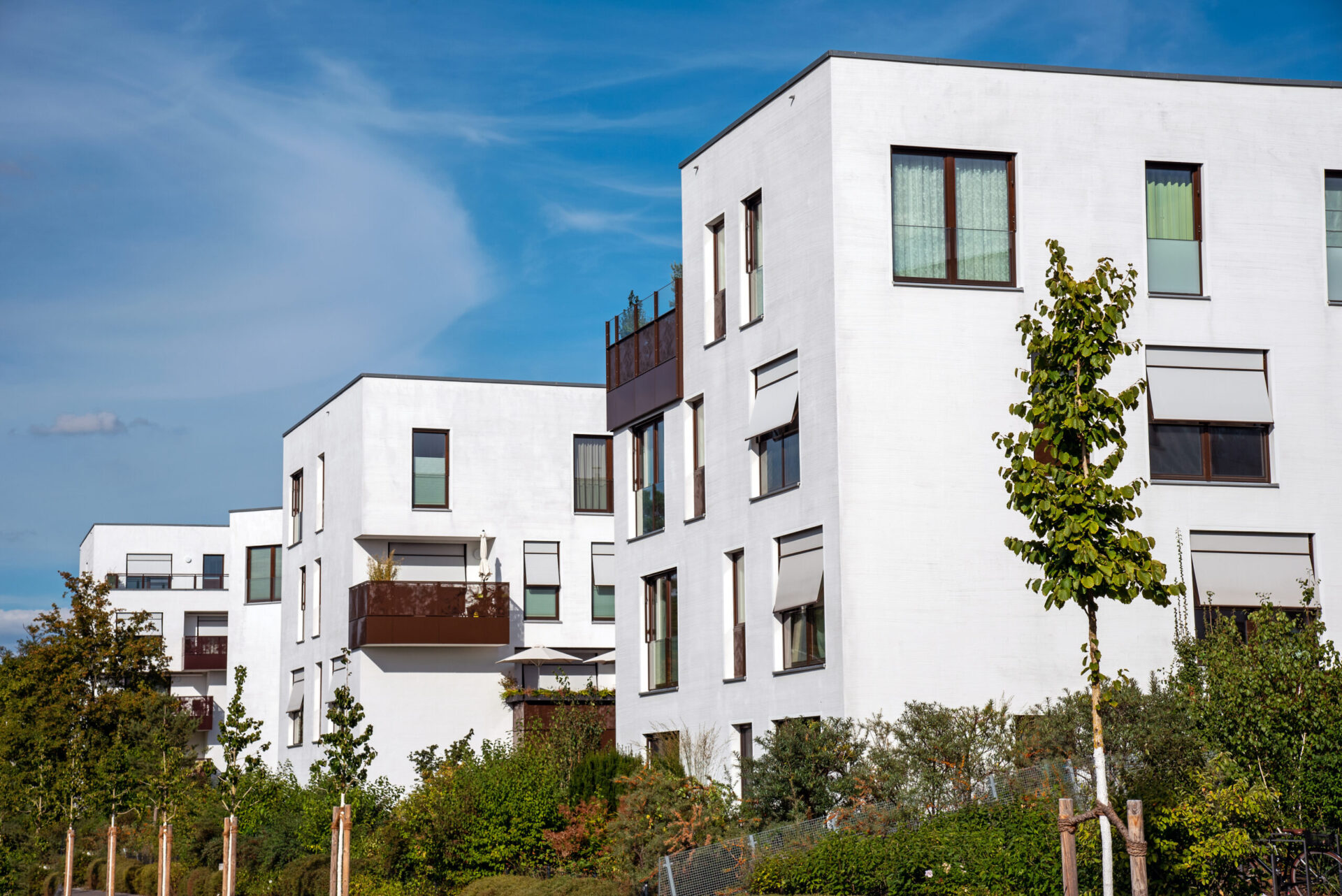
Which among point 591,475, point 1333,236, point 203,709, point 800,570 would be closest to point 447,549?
point 591,475

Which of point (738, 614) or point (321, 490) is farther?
point (321, 490)

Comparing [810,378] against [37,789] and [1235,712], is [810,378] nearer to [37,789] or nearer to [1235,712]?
[1235,712]

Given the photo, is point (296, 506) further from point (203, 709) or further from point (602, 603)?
point (203, 709)

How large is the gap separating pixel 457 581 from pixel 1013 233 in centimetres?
2103

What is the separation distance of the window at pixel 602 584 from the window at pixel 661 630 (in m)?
11.0

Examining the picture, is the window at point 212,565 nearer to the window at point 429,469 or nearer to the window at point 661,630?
the window at point 429,469

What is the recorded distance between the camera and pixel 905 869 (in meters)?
18.3

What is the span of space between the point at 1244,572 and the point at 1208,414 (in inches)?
95.6

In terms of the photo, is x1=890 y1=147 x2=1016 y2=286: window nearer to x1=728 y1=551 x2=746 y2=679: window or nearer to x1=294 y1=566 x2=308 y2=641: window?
x1=728 y1=551 x2=746 y2=679: window

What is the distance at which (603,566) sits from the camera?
1633 inches

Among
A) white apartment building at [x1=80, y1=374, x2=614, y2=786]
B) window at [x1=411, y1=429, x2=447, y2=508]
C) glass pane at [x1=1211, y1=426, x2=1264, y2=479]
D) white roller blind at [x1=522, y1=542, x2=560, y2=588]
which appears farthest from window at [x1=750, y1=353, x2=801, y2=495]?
window at [x1=411, y1=429, x2=447, y2=508]

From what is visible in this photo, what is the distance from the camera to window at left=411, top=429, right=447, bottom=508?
1591 inches

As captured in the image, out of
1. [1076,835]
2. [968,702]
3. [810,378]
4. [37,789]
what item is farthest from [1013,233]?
[37,789]

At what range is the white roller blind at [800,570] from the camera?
2384 centimetres
